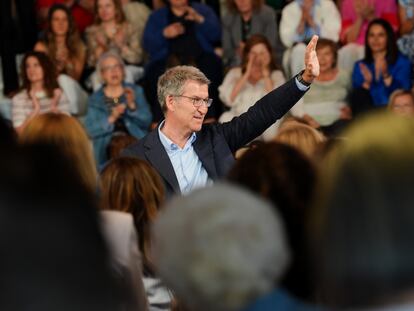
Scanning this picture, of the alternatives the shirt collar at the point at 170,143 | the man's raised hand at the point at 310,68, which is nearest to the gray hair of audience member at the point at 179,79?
the shirt collar at the point at 170,143

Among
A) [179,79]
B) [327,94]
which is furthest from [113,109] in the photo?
[179,79]

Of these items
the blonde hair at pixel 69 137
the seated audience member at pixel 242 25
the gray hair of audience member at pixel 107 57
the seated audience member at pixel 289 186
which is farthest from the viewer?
the seated audience member at pixel 242 25

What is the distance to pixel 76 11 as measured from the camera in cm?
1197

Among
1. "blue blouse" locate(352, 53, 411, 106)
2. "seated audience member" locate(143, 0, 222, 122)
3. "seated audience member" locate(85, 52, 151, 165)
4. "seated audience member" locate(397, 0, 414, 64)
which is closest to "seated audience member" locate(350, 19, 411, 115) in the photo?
"blue blouse" locate(352, 53, 411, 106)

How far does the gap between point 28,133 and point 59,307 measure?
2.74 m

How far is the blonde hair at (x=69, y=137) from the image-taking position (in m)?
4.77

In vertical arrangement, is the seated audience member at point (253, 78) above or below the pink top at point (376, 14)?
below

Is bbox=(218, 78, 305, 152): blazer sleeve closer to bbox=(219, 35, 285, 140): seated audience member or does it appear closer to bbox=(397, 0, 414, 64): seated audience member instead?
bbox=(219, 35, 285, 140): seated audience member

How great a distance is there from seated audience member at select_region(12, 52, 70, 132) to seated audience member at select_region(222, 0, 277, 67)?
178 cm

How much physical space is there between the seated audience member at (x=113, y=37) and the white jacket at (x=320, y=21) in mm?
1481

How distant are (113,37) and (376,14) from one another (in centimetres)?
264

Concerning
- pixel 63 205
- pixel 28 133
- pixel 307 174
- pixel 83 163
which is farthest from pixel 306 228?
pixel 28 133

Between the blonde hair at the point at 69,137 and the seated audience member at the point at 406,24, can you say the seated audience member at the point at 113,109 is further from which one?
the blonde hair at the point at 69,137

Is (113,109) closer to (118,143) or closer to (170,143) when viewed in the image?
(118,143)
